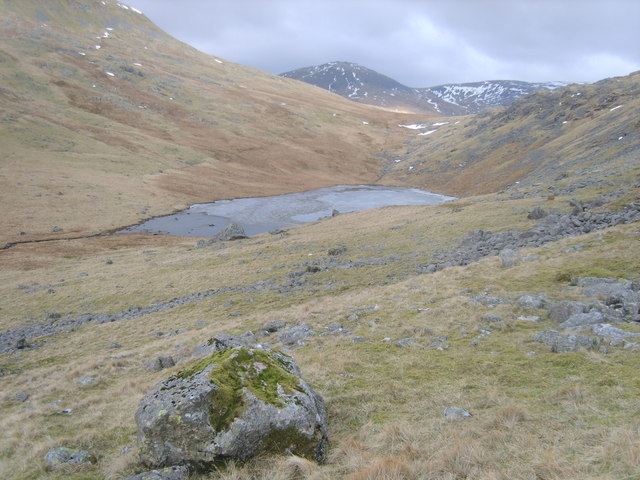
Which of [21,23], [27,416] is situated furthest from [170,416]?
[21,23]

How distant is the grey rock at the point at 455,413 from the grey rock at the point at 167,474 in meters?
5.08

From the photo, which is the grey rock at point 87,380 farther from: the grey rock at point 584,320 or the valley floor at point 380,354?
the grey rock at point 584,320

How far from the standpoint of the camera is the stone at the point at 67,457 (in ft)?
26.4

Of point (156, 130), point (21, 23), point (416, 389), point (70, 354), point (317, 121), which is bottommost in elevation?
point (70, 354)

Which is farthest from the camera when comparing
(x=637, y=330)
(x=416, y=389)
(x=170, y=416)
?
(x=637, y=330)

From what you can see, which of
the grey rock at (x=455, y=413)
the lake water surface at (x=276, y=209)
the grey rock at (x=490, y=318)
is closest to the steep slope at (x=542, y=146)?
the lake water surface at (x=276, y=209)

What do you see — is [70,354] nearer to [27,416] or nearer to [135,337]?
[135,337]

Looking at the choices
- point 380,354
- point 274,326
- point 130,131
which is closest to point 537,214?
point 274,326

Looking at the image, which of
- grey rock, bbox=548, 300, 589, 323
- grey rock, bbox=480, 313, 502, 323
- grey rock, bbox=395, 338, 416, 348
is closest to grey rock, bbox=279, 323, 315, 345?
grey rock, bbox=395, 338, 416, 348

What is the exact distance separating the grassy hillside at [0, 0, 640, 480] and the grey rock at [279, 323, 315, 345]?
0.31 metres

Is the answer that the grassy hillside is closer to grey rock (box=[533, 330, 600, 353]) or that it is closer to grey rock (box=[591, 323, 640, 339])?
grey rock (box=[533, 330, 600, 353])

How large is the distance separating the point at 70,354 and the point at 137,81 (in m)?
137

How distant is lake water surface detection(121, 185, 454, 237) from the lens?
6306 cm

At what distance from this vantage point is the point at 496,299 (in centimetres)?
1548
